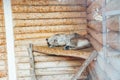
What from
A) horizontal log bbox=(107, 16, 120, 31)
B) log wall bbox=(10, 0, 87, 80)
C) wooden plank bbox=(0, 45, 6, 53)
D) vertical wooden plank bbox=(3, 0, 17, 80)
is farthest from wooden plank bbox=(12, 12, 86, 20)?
horizontal log bbox=(107, 16, 120, 31)

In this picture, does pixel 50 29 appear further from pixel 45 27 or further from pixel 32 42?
pixel 32 42

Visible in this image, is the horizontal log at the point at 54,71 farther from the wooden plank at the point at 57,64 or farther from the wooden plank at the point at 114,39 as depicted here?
the wooden plank at the point at 114,39

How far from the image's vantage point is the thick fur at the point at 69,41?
2264 millimetres

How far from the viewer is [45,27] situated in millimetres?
2836

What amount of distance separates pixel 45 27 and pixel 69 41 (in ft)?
1.87

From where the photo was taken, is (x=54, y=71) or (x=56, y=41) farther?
(x=54, y=71)

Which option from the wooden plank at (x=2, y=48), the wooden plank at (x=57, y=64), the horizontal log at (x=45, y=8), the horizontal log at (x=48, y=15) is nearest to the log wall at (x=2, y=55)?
the wooden plank at (x=2, y=48)

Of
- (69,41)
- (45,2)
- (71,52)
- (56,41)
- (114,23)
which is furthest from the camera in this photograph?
(45,2)

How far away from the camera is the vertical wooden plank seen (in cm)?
276

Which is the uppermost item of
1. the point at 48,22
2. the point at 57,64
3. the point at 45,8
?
the point at 45,8

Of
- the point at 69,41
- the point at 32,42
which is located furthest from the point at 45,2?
the point at 69,41

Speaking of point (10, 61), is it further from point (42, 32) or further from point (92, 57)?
point (92, 57)

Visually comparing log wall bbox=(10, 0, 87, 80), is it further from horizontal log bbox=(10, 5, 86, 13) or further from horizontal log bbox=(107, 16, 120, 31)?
horizontal log bbox=(107, 16, 120, 31)

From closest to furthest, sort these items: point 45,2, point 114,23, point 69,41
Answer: point 114,23, point 69,41, point 45,2
